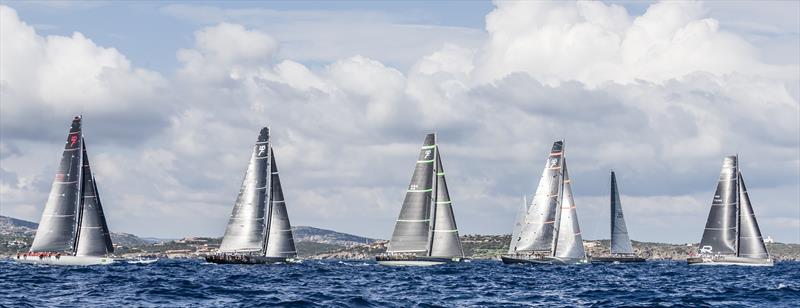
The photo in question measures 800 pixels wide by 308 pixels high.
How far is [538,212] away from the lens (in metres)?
150

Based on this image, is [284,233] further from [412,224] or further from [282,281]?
[282,281]

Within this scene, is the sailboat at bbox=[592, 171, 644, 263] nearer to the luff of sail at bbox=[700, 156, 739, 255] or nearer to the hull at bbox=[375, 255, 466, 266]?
the luff of sail at bbox=[700, 156, 739, 255]

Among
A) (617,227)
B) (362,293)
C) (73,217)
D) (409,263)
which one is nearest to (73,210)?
(73,217)

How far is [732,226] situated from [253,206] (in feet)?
205

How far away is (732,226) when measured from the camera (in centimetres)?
14725

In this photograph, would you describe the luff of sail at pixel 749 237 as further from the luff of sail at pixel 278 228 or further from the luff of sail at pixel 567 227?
the luff of sail at pixel 278 228

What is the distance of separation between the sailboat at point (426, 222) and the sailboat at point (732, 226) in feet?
129

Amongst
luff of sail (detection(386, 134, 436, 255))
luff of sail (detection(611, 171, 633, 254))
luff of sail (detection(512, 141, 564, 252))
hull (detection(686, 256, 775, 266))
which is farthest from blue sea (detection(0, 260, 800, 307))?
luff of sail (detection(611, 171, 633, 254))

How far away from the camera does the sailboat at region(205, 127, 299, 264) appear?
128500mm

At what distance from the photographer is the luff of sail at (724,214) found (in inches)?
5728

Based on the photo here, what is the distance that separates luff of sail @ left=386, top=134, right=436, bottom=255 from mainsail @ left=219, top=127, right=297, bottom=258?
13365 millimetres

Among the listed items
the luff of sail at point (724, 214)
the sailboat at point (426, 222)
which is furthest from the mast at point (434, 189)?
the luff of sail at point (724, 214)

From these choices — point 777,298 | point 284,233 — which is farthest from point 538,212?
point 777,298

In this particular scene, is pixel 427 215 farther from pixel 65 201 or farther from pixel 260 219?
pixel 65 201
